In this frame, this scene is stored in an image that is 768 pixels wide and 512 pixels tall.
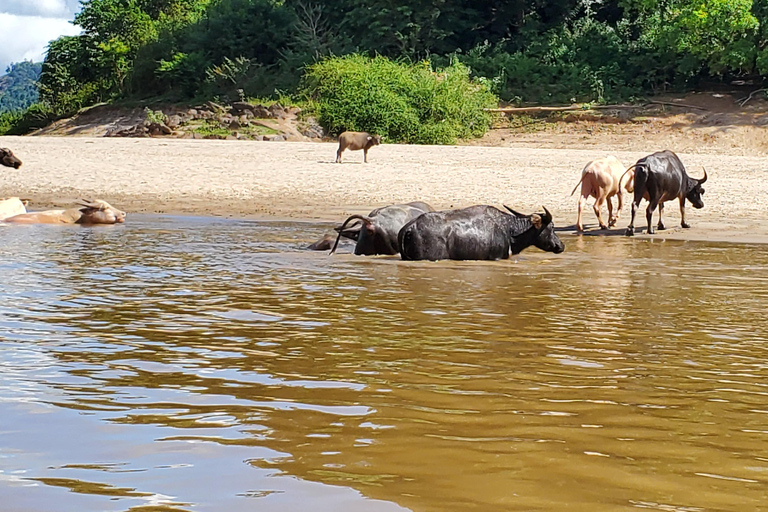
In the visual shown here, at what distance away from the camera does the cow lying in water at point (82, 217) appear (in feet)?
50.0

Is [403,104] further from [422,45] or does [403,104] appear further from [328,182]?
[422,45]

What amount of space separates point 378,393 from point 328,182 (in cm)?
1557

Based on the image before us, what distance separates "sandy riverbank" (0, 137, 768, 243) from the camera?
17.4 meters

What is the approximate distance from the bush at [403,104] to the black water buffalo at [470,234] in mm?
20662

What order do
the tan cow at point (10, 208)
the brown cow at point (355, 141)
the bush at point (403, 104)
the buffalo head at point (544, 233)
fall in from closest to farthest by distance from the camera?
the buffalo head at point (544, 233) → the tan cow at point (10, 208) → the brown cow at point (355, 141) → the bush at point (403, 104)

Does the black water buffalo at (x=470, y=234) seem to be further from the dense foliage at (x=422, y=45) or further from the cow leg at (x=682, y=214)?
the dense foliage at (x=422, y=45)

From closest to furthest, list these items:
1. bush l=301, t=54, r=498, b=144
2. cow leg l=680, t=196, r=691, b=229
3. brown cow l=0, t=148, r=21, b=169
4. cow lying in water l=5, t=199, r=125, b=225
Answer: cow lying in water l=5, t=199, r=125, b=225
cow leg l=680, t=196, r=691, b=229
brown cow l=0, t=148, r=21, b=169
bush l=301, t=54, r=498, b=144

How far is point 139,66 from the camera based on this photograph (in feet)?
192

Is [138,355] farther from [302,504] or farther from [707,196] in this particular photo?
[707,196]

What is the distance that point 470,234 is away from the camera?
11312mm

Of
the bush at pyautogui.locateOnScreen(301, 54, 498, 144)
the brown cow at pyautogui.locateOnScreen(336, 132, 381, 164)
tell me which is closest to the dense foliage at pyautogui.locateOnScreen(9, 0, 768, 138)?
the bush at pyautogui.locateOnScreen(301, 54, 498, 144)

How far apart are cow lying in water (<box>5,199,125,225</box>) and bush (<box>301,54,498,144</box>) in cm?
1735

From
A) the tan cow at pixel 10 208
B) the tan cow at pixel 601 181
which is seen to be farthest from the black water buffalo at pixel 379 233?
the tan cow at pixel 10 208

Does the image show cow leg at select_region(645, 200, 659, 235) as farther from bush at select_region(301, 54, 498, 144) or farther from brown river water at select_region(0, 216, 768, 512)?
bush at select_region(301, 54, 498, 144)
